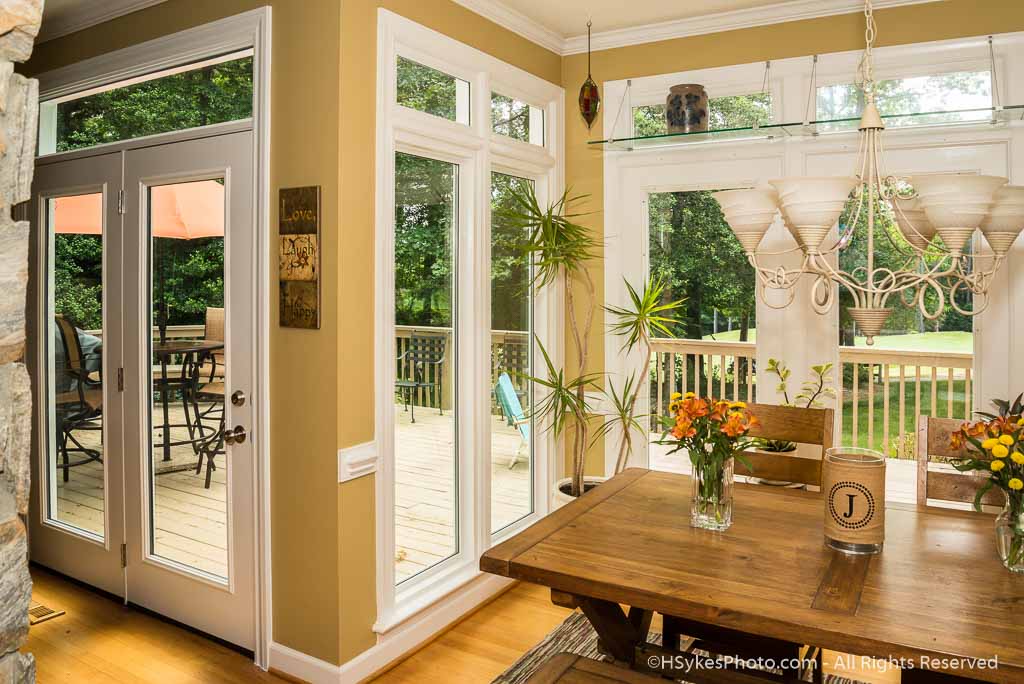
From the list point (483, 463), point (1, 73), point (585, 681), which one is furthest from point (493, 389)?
point (1, 73)

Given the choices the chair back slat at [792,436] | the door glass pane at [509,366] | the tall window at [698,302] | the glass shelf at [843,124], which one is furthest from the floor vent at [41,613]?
the glass shelf at [843,124]

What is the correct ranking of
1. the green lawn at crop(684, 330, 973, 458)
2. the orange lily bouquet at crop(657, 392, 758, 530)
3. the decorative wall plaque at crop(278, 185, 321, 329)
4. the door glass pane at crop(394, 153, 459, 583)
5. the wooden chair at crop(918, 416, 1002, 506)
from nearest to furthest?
the orange lily bouquet at crop(657, 392, 758, 530) → the wooden chair at crop(918, 416, 1002, 506) → the decorative wall plaque at crop(278, 185, 321, 329) → the door glass pane at crop(394, 153, 459, 583) → the green lawn at crop(684, 330, 973, 458)

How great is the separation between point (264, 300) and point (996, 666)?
240cm

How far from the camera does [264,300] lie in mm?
2781

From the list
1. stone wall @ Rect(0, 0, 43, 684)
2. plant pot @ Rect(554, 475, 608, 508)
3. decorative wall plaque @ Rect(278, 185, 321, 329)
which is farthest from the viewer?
plant pot @ Rect(554, 475, 608, 508)

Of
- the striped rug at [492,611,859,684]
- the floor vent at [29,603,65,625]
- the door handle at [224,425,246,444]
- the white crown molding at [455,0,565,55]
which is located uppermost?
the white crown molding at [455,0,565,55]

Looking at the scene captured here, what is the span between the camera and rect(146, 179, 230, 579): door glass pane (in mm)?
2971

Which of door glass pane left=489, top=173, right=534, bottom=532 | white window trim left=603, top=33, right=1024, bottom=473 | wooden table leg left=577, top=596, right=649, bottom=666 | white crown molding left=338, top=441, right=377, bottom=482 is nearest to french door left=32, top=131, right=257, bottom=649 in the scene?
white crown molding left=338, top=441, right=377, bottom=482

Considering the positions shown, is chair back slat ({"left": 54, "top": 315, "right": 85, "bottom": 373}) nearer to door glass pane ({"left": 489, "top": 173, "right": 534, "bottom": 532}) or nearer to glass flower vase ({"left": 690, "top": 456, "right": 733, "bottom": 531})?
door glass pane ({"left": 489, "top": 173, "right": 534, "bottom": 532})

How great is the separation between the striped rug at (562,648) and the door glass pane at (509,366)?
0.58 m

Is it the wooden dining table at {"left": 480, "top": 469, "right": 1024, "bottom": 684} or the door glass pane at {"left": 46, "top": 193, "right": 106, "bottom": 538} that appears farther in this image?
the door glass pane at {"left": 46, "top": 193, "right": 106, "bottom": 538}

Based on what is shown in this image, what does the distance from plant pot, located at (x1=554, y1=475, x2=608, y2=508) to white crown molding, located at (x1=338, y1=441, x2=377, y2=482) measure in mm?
1231

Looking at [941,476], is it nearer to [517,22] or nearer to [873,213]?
[873,213]

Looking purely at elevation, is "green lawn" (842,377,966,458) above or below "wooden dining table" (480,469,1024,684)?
above
